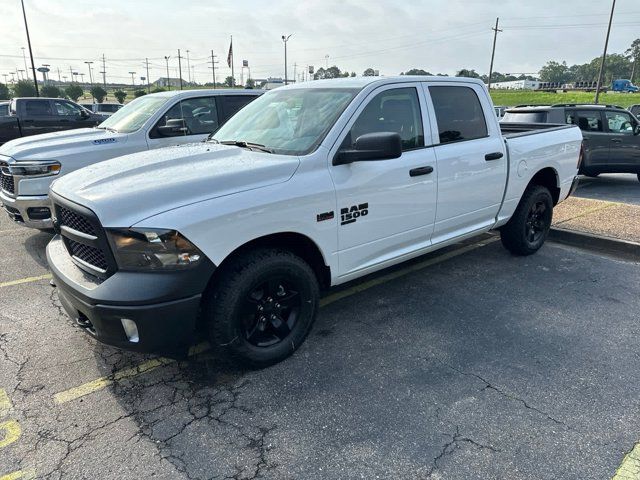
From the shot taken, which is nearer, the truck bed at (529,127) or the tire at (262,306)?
the tire at (262,306)

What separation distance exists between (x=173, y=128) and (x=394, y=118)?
3834mm

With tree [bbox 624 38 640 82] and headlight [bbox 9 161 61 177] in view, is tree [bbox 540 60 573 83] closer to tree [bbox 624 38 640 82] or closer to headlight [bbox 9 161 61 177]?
tree [bbox 624 38 640 82]

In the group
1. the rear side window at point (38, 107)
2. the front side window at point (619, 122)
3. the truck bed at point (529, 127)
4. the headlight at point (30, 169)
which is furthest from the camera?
the rear side window at point (38, 107)

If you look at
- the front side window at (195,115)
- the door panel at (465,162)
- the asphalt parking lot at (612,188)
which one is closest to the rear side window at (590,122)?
the asphalt parking lot at (612,188)

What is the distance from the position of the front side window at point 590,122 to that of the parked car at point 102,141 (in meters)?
7.02

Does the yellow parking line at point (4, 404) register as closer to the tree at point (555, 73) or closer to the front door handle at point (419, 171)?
the front door handle at point (419, 171)

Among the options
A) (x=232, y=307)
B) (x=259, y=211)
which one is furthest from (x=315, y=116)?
(x=232, y=307)

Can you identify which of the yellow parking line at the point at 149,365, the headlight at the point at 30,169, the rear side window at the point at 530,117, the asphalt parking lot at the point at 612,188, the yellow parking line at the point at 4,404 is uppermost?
the rear side window at the point at 530,117

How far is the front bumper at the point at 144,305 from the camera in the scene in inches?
101

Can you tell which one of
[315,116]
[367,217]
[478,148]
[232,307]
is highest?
[315,116]

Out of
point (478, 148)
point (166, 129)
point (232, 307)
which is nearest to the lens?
point (232, 307)

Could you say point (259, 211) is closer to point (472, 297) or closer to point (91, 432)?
point (91, 432)

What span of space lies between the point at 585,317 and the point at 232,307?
3.04 metres

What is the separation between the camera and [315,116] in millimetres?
3572
